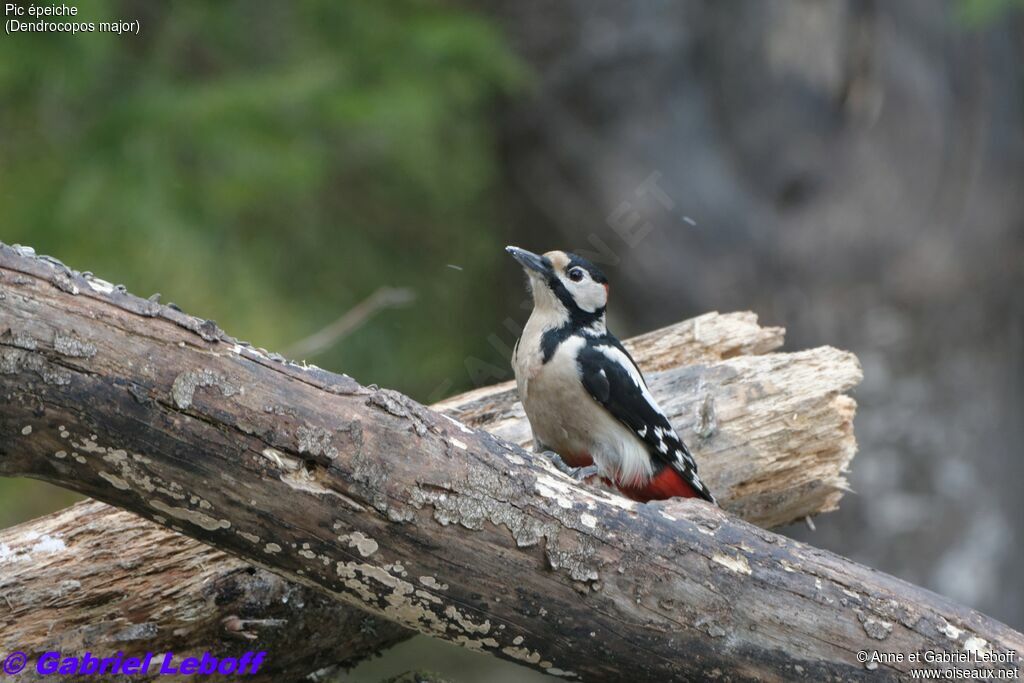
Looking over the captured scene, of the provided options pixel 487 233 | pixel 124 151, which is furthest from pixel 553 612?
pixel 487 233

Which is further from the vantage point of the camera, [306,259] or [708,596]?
[306,259]

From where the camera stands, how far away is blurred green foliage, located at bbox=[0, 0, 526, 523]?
5836 millimetres

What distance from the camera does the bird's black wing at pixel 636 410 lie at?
3.73 metres

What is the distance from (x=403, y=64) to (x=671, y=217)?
1.94 m

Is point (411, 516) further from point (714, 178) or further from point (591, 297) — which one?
point (714, 178)

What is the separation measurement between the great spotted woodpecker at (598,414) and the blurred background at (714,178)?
2.69m

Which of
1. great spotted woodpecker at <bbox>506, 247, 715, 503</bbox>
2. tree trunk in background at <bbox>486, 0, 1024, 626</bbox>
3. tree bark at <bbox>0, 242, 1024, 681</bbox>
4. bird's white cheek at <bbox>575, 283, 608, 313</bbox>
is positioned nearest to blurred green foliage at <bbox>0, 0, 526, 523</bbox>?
tree trunk in background at <bbox>486, 0, 1024, 626</bbox>

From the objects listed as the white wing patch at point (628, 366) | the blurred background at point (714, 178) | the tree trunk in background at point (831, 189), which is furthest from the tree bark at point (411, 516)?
the tree trunk in background at point (831, 189)

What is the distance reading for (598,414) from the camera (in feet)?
12.6

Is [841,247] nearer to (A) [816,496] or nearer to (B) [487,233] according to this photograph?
(B) [487,233]

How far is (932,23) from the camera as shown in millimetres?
7020

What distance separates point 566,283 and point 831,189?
→ 3.42 metres
